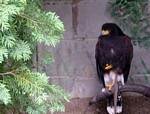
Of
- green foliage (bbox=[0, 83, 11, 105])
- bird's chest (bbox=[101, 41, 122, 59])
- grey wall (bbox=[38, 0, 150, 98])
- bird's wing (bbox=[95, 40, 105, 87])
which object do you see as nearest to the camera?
green foliage (bbox=[0, 83, 11, 105])

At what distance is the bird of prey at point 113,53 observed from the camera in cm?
383

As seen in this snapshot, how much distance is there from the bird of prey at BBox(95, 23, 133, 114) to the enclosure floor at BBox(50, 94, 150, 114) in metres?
0.36

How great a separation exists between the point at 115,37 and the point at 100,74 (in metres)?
0.38

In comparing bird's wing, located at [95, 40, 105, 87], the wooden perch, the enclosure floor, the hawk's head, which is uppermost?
the hawk's head

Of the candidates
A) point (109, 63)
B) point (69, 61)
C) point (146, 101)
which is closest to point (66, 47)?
point (69, 61)

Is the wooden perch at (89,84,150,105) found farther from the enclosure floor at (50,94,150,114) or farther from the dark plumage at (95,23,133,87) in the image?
the enclosure floor at (50,94,150,114)

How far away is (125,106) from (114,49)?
0.74m

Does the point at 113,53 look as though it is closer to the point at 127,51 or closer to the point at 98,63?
the point at 127,51

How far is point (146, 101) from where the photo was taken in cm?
431

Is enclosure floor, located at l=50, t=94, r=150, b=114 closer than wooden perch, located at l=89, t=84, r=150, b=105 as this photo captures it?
No

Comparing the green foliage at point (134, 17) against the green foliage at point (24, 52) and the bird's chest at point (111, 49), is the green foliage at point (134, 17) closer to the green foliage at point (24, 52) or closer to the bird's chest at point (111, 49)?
the bird's chest at point (111, 49)

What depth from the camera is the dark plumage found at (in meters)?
3.83

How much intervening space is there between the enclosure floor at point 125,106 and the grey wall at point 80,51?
0.36 ft

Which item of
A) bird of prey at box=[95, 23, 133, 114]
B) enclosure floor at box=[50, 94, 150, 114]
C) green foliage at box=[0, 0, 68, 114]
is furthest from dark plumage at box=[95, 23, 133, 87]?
green foliage at box=[0, 0, 68, 114]
